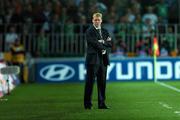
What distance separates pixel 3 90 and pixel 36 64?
251 inches

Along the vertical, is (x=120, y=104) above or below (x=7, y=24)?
below

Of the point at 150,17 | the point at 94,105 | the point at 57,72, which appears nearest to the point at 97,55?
the point at 94,105

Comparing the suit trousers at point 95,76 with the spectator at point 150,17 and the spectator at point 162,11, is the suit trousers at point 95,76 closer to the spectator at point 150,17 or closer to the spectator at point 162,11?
the spectator at point 150,17

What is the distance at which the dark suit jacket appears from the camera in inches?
544

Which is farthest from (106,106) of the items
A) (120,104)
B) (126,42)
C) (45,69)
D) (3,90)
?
(126,42)

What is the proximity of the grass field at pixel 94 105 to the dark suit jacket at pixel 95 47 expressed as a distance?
1.18 meters

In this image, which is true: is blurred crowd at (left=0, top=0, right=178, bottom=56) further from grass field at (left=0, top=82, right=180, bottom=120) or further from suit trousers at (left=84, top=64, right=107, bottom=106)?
suit trousers at (left=84, top=64, right=107, bottom=106)

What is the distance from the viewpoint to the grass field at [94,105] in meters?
12.7

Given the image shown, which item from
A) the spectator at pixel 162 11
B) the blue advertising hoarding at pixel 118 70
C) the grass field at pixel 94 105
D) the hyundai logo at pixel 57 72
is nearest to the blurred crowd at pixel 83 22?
the spectator at pixel 162 11

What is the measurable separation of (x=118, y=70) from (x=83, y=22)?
2.84 m

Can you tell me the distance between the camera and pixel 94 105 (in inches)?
596

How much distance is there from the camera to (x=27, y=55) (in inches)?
1035

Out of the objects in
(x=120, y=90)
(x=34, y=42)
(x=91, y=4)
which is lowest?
(x=120, y=90)

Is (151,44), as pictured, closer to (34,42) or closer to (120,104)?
(34,42)
